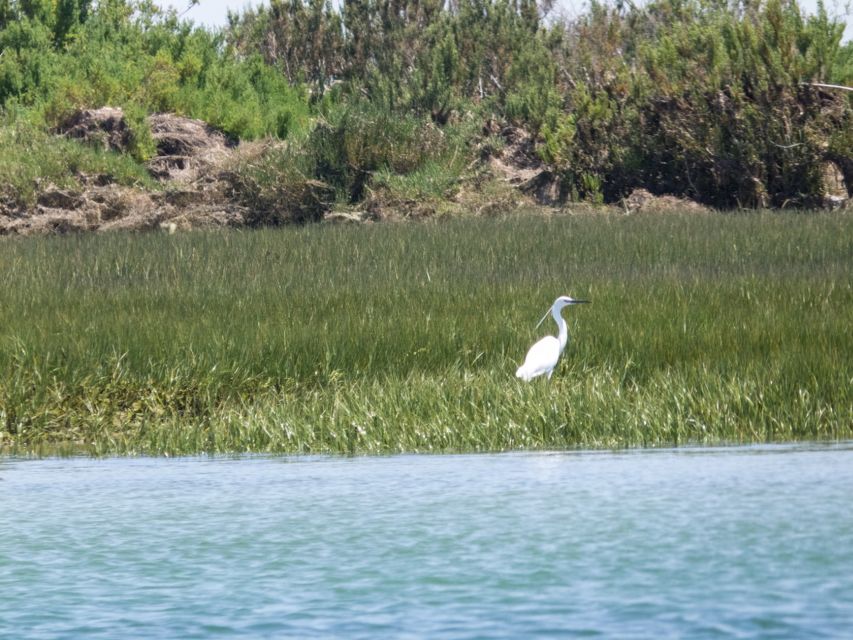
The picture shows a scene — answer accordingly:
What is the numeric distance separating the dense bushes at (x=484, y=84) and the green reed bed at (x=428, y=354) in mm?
10182

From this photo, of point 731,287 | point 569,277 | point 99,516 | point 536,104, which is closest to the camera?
point 99,516

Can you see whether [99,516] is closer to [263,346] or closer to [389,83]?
[263,346]

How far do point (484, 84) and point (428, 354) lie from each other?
36.5m

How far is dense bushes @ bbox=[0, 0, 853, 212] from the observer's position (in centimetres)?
3173

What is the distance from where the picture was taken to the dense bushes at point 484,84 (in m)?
31.7

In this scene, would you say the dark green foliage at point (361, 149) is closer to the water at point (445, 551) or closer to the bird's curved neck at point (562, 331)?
the bird's curved neck at point (562, 331)

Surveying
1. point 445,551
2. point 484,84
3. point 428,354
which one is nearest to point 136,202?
point 484,84

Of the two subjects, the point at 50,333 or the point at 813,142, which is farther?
the point at 813,142

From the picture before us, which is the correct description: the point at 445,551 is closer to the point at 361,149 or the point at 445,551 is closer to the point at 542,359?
the point at 542,359

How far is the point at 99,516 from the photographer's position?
7520 millimetres

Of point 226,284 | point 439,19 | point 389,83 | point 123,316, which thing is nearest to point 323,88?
point 439,19

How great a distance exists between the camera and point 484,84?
4938cm

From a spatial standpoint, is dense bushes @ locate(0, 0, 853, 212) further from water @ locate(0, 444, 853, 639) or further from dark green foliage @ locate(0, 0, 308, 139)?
water @ locate(0, 444, 853, 639)

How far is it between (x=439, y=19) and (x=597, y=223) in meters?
24.4
